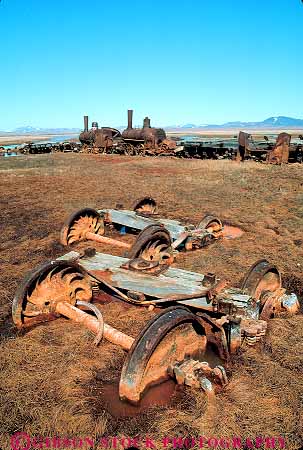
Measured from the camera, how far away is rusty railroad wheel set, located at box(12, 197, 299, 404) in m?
3.39

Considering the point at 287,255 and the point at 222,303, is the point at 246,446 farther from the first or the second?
the point at 287,255

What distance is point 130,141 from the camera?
108 ft

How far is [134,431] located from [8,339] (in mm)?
2153

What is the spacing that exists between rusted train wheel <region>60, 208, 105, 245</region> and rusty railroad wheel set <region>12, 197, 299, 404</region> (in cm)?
197

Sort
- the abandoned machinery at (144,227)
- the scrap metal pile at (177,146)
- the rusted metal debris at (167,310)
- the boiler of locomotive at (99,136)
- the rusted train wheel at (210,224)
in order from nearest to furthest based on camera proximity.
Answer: the rusted metal debris at (167,310)
the abandoned machinery at (144,227)
the rusted train wheel at (210,224)
the scrap metal pile at (177,146)
the boiler of locomotive at (99,136)

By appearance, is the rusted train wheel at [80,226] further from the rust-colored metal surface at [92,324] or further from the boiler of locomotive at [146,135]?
the boiler of locomotive at [146,135]

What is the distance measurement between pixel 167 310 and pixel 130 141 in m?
30.9

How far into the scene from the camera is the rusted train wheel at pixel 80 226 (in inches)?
296

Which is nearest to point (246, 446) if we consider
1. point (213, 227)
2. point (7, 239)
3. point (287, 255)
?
point (287, 255)

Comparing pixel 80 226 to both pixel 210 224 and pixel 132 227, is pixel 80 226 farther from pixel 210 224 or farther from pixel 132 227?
pixel 210 224

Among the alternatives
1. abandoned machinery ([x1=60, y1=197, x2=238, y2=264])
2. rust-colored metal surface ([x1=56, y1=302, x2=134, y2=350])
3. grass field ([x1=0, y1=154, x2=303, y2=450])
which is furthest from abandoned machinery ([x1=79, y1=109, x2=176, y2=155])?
rust-colored metal surface ([x1=56, y1=302, x2=134, y2=350])

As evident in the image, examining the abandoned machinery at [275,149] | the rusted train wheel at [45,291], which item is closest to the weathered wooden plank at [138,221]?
the rusted train wheel at [45,291]

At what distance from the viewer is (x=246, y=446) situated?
288 centimetres

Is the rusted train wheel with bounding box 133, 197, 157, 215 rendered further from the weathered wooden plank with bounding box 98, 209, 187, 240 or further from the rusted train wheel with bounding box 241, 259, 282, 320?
the rusted train wheel with bounding box 241, 259, 282, 320
